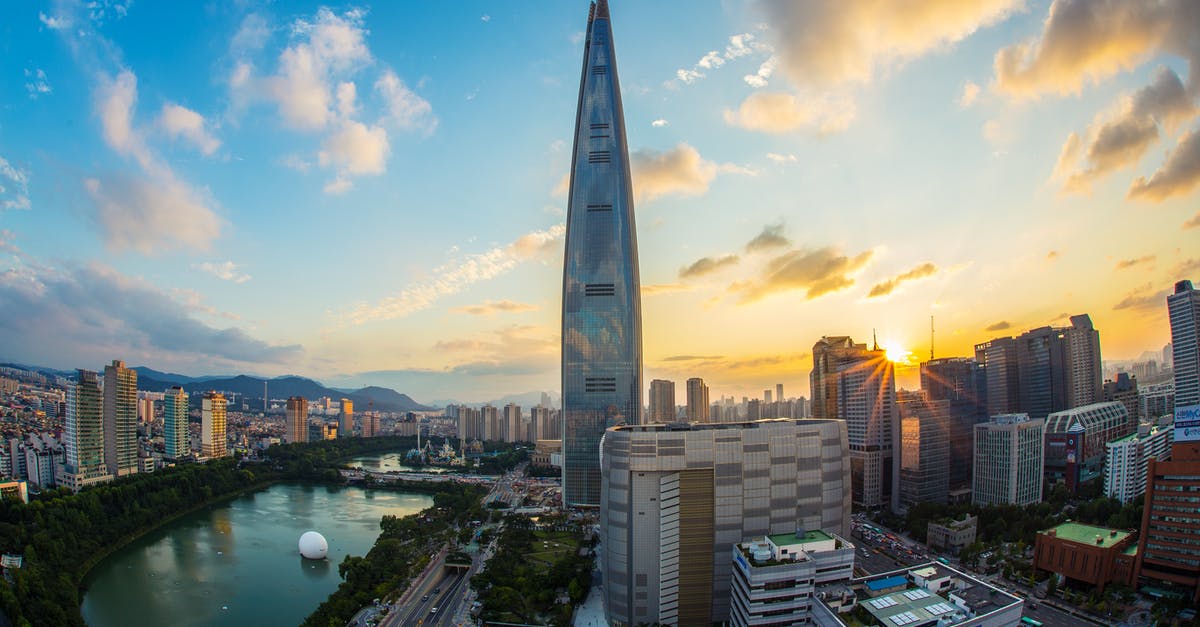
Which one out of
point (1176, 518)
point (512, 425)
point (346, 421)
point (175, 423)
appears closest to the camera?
point (1176, 518)

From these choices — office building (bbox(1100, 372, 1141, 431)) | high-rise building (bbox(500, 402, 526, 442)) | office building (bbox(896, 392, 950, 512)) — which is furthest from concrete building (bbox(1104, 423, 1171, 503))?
high-rise building (bbox(500, 402, 526, 442))

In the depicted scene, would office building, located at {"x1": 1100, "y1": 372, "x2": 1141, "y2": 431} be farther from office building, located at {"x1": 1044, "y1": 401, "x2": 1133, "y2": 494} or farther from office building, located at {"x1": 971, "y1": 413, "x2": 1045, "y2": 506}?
office building, located at {"x1": 971, "y1": 413, "x2": 1045, "y2": 506}

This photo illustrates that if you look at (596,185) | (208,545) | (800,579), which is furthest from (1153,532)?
(208,545)

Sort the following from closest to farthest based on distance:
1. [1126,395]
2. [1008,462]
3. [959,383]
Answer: [1008,462] → [1126,395] → [959,383]

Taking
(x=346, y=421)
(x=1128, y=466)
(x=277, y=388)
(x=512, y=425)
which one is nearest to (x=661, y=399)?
(x=512, y=425)

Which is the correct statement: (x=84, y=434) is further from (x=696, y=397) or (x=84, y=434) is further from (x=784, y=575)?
(x=696, y=397)

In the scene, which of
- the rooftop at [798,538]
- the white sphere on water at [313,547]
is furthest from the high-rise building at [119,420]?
the rooftop at [798,538]

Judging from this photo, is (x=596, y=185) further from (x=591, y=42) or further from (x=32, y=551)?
(x=32, y=551)

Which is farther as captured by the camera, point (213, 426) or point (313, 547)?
point (213, 426)
